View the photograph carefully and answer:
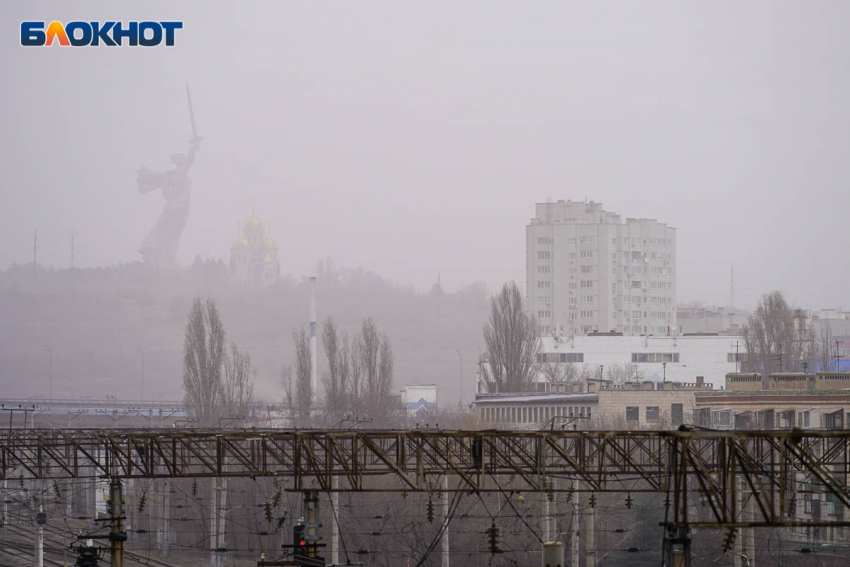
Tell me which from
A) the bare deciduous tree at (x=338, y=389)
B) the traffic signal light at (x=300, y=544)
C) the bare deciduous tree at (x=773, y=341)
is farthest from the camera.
A: the bare deciduous tree at (x=773, y=341)

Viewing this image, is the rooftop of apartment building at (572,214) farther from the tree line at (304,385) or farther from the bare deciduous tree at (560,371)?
the tree line at (304,385)

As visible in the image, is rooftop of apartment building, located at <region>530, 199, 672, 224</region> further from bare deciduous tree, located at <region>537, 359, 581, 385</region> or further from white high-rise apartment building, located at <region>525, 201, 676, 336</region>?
bare deciduous tree, located at <region>537, 359, 581, 385</region>

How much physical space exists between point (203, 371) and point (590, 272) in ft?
338

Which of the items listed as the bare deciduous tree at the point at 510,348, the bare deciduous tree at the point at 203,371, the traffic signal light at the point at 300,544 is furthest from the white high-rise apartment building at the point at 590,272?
the traffic signal light at the point at 300,544

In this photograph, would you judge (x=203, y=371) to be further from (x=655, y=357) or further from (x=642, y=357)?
(x=642, y=357)

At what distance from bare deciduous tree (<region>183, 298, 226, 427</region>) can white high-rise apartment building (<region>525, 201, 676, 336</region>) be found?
9339 cm

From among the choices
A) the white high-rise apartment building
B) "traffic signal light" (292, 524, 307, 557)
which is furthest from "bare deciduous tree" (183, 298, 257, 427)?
the white high-rise apartment building

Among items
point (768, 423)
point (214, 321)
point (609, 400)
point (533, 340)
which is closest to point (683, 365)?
point (533, 340)

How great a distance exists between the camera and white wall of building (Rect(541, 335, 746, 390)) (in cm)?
11806

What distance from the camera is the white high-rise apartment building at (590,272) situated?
18112cm

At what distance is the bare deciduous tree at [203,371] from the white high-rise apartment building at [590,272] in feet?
306

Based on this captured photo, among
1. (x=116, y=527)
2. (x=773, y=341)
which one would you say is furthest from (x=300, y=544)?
(x=773, y=341)

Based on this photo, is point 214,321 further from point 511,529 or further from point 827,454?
point 827,454

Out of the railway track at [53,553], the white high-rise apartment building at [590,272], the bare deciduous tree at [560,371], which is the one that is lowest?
the railway track at [53,553]
